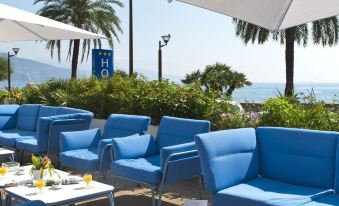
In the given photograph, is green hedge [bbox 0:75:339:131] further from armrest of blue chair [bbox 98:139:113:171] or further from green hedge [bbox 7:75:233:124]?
armrest of blue chair [bbox 98:139:113:171]

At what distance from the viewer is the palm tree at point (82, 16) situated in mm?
20672

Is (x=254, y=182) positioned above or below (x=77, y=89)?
below

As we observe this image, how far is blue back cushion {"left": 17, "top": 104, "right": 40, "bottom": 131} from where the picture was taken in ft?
27.2

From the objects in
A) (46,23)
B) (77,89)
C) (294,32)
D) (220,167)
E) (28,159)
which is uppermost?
(294,32)

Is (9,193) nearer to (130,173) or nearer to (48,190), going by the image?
(48,190)

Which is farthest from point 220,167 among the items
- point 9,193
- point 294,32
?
point 294,32

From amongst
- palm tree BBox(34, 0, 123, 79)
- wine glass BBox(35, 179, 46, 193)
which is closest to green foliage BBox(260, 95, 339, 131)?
wine glass BBox(35, 179, 46, 193)

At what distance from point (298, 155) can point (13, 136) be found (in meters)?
5.26

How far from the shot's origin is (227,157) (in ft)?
13.9

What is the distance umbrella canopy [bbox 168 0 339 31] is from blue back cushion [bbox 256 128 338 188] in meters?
1.12

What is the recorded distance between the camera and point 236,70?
23438mm

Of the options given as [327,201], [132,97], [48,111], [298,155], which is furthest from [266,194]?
[48,111]

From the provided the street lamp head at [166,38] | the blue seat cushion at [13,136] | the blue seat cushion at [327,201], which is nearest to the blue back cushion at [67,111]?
the blue seat cushion at [13,136]

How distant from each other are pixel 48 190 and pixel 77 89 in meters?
5.47
